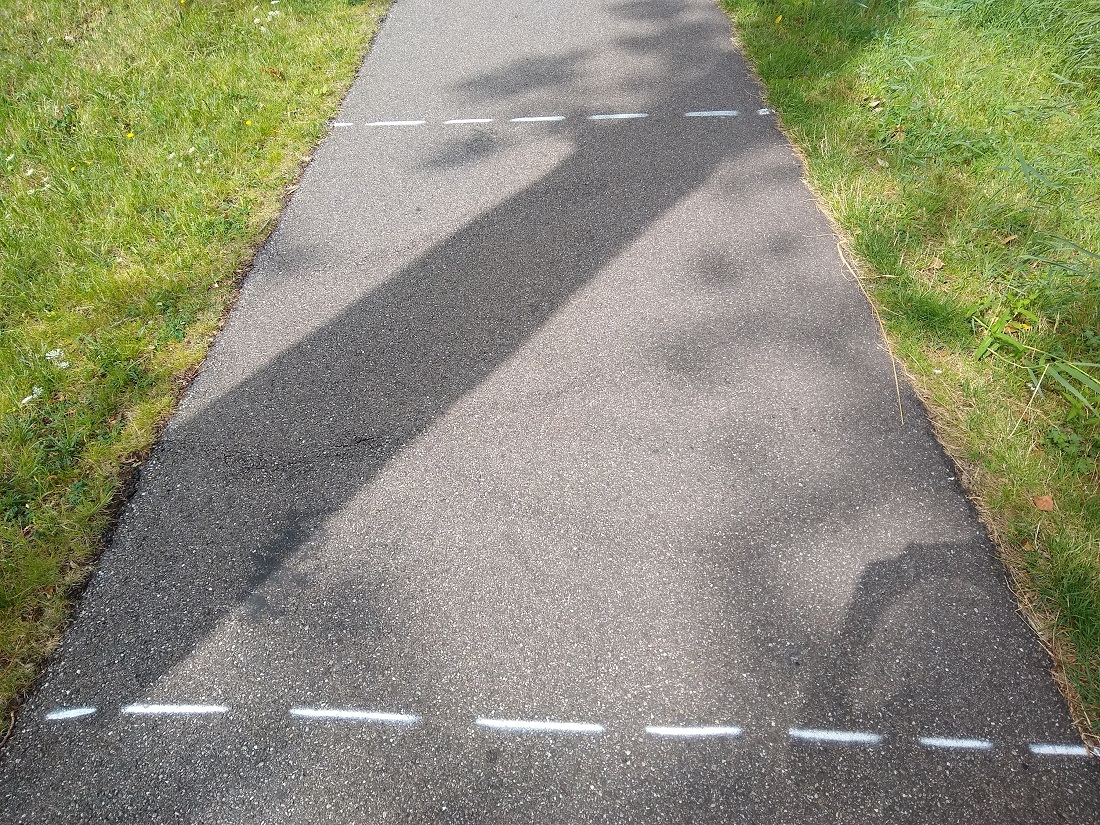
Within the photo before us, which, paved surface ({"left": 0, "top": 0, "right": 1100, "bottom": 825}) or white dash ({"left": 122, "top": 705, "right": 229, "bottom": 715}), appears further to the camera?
white dash ({"left": 122, "top": 705, "right": 229, "bottom": 715})

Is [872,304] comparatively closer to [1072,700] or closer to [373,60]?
[1072,700]

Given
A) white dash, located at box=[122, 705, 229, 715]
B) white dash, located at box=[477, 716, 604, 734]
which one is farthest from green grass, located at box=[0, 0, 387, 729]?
white dash, located at box=[477, 716, 604, 734]

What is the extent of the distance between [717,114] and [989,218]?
1.91 meters

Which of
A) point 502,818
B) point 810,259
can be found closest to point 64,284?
point 502,818

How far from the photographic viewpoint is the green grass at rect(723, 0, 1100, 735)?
243cm

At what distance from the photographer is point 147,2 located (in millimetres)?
6250

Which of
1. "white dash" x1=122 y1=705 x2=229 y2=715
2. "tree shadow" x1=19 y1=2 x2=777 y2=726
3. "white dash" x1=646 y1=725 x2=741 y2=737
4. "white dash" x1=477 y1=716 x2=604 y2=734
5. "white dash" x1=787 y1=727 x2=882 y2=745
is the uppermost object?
"tree shadow" x1=19 y1=2 x2=777 y2=726

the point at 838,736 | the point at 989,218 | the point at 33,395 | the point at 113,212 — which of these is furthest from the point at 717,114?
the point at 33,395

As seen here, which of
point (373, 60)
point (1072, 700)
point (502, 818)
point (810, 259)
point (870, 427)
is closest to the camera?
point (502, 818)

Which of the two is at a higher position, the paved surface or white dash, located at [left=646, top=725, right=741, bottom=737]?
the paved surface

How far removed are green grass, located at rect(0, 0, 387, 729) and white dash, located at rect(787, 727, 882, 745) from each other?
2410 mm

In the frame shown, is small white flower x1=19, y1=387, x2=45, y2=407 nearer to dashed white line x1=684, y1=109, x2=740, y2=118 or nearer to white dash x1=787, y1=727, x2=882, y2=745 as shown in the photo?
white dash x1=787, y1=727, x2=882, y2=745

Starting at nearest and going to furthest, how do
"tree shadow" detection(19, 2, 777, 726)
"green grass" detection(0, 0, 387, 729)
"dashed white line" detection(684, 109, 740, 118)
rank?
"tree shadow" detection(19, 2, 777, 726) → "green grass" detection(0, 0, 387, 729) → "dashed white line" detection(684, 109, 740, 118)

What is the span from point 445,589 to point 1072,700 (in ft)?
6.36
